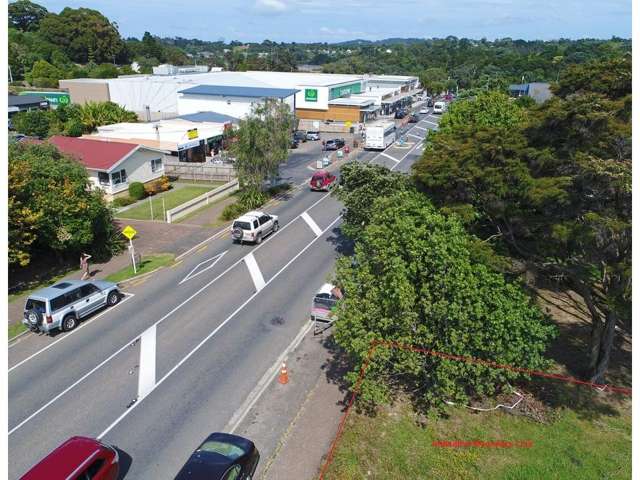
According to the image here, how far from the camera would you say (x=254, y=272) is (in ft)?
86.5

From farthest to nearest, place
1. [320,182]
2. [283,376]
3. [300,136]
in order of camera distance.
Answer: [300,136] < [320,182] < [283,376]

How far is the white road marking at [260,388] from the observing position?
1513 cm

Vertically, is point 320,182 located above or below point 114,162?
below

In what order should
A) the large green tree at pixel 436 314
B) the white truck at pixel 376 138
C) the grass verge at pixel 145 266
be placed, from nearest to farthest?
the large green tree at pixel 436 314 → the grass verge at pixel 145 266 → the white truck at pixel 376 138

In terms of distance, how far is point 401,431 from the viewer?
1472cm

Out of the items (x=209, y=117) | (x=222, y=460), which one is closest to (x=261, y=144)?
(x=222, y=460)

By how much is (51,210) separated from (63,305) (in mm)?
6758

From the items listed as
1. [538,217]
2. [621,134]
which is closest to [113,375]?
[538,217]

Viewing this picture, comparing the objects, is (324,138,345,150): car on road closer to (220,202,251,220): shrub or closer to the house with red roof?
the house with red roof

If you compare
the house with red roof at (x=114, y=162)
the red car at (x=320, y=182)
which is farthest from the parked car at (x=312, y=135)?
the house with red roof at (x=114, y=162)

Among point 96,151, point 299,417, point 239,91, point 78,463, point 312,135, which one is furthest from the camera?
point 239,91

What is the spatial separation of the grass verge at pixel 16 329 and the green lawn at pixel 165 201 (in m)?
14.9

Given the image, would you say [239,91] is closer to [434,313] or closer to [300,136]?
[300,136]

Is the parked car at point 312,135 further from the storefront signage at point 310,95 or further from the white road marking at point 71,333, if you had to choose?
the white road marking at point 71,333
